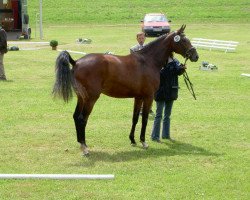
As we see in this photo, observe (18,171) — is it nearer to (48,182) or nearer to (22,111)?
(48,182)

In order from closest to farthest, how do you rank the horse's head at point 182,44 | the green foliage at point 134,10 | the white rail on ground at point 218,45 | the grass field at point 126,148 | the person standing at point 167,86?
1. the grass field at point 126,148
2. the horse's head at point 182,44
3. the person standing at point 167,86
4. the white rail on ground at point 218,45
5. the green foliage at point 134,10

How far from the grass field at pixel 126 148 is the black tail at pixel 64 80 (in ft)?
3.78

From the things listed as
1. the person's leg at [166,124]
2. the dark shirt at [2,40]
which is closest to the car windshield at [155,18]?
the dark shirt at [2,40]

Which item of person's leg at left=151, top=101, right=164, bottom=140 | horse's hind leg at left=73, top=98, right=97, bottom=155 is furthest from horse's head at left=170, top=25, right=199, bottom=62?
horse's hind leg at left=73, top=98, right=97, bottom=155

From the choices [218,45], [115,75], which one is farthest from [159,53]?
[218,45]

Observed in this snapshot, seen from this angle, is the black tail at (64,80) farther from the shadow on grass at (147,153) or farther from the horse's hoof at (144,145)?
the horse's hoof at (144,145)

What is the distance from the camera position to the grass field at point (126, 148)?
7.99 m

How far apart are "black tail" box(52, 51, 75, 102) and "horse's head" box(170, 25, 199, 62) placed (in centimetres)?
235

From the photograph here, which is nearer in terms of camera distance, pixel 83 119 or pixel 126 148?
pixel 83 119

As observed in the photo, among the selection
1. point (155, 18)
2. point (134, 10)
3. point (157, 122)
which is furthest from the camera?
point (134, 10)

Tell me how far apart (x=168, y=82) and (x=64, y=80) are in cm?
241

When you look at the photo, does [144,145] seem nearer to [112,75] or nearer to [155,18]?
[112,75]

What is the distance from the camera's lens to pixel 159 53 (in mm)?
10883

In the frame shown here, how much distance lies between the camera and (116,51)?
2823 cm
